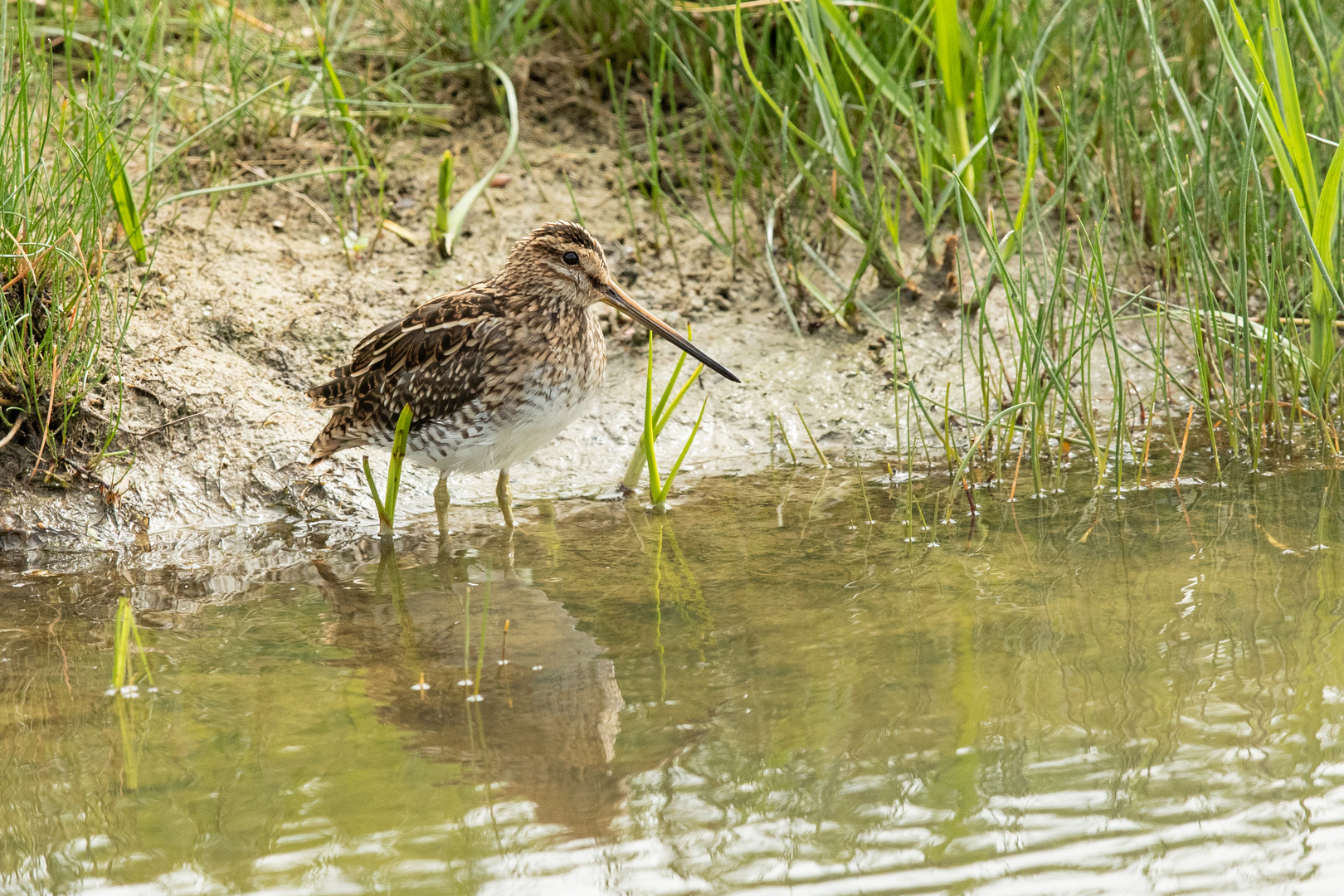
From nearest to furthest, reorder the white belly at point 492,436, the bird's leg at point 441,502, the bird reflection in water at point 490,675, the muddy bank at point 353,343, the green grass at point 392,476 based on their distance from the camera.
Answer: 1. the bird reflection in water at point 490,675
2. the green grass at point 392,476
3. the white belly at point 492,436
4. the bird's leg at point 441,502
5. the muddy bank at point 353,343

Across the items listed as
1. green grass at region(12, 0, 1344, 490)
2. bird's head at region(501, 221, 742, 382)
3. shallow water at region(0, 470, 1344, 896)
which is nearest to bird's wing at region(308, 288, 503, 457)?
bird's head at region(501, 221, 742, 382)

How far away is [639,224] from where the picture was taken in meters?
5.85

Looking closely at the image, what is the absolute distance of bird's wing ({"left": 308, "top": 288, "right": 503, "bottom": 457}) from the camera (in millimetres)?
4246

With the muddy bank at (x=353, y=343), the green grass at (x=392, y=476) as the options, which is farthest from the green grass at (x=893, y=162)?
the green grass at (x=392, y=476)

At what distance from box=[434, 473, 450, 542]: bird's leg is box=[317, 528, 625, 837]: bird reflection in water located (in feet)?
0.77

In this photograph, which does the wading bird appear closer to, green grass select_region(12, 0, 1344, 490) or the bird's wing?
the bird's wing

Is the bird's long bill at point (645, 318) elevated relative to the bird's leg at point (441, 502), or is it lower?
elevated

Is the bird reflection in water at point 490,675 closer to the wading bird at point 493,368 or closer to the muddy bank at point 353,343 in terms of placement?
the wading bird at point 493,368

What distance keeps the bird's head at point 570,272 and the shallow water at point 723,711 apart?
80 cm

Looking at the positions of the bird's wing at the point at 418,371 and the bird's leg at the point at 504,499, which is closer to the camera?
the bird's wing at the point at 418,371

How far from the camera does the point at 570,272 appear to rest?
14.6 ft

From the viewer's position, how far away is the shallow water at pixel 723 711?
7.75ft

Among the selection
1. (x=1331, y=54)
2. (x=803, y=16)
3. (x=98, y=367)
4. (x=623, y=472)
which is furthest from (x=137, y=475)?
(x=1331, y=54)

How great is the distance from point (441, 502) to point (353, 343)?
3.42 ft
